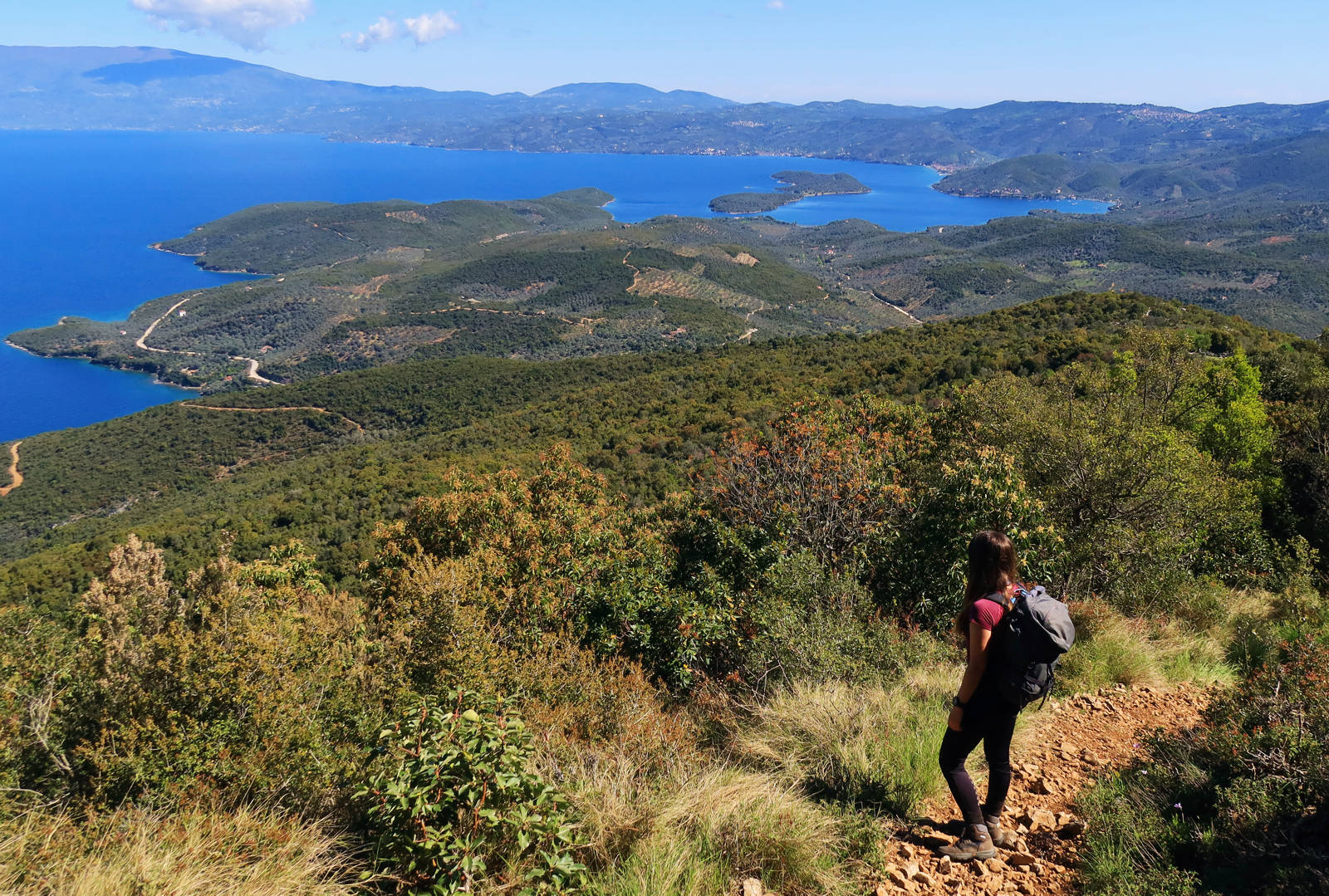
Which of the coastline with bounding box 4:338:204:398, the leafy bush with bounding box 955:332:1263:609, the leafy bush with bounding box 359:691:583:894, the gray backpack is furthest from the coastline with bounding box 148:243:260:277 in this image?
the gray backpack

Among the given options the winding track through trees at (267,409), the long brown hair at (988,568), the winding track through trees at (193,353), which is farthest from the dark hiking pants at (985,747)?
the winding track through trees at (193,353)

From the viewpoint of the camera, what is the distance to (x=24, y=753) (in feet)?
16.8

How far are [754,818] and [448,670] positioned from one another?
3.10 meters

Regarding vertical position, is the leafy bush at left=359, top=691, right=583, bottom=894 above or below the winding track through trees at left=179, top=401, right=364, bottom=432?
above

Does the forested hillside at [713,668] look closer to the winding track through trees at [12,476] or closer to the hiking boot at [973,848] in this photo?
the hiking boot at [973,848]

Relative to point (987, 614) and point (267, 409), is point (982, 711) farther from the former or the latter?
point (267, 409)

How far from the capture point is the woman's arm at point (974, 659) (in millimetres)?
3734

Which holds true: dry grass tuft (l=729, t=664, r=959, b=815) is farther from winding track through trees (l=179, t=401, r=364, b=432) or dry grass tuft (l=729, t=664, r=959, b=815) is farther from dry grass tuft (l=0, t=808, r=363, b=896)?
winding track through trees (l=179, t=401, r=364, b=432)

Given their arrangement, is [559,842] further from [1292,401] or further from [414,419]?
[414,419]

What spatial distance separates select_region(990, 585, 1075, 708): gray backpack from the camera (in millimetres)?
3451

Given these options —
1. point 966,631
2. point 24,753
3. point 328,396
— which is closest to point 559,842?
point 966,631

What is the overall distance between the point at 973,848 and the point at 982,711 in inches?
29.4

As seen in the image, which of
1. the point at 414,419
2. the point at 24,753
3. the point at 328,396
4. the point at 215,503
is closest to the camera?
the point at 24,753

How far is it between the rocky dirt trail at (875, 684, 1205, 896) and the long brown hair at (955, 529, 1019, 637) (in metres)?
1.30
